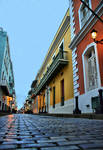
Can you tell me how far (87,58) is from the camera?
33.0 ft

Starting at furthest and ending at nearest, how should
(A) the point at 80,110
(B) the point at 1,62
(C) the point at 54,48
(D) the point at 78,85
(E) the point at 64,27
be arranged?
(B) the point at 1,62
(C) the point at 54,48
(E) the point at 64,27
(D) the point at 78,85
(A) the point at 80,110

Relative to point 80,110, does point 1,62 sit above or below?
above

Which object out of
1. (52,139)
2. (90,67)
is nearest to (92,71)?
(90,67)

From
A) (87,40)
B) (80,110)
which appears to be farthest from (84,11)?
(80,110)

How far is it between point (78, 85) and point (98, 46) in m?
3.30

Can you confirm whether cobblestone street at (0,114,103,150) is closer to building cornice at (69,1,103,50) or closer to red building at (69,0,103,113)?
red building at (69,0,103,113)

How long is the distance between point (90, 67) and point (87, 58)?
2.66 feet

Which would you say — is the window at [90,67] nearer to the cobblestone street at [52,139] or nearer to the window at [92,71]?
the window at [92,71]

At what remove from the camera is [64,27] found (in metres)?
14.9

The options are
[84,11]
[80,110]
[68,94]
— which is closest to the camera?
[80,110]

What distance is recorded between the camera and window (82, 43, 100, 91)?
894 centimetres

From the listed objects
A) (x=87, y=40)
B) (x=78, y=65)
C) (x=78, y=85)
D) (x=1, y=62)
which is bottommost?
(x=78, y=85)

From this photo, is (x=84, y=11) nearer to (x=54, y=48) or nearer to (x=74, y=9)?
(x=74, y=9)

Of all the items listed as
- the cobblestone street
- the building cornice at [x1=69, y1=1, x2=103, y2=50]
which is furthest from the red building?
the cobblestone street
